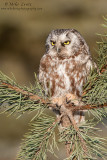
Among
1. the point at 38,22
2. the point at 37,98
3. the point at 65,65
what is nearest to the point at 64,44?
the point at 65,65

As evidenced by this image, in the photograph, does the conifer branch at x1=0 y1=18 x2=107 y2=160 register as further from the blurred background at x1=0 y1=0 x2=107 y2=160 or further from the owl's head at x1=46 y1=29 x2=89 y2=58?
the blurred background at x1=0 y1=0 x2=107 y2=160

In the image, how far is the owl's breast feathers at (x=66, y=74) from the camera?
1.51 meters

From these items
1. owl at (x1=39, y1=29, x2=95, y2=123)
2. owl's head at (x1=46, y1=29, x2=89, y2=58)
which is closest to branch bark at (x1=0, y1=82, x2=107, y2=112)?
owl at (x1=39, y1=29, x2=95, y2=123)

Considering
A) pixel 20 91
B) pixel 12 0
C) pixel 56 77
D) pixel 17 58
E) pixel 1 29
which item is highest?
pixel 12 0

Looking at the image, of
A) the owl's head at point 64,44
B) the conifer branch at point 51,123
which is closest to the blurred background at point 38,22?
the owl's head at point 64,44

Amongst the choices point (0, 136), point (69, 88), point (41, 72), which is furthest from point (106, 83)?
point (0, 136)

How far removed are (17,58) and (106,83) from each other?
533cm

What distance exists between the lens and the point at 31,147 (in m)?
1.08

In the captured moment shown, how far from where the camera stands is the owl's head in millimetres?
1590

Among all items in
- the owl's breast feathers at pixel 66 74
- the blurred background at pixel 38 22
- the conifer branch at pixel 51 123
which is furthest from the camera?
the blurred background at pixel 38 22

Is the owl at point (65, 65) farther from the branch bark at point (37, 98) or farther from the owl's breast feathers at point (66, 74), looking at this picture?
the branch bark at point (37, 98)

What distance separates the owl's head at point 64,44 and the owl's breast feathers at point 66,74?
1.7 inches

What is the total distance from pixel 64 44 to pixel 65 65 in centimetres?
15

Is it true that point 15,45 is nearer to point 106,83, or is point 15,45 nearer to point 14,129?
point 14,129
